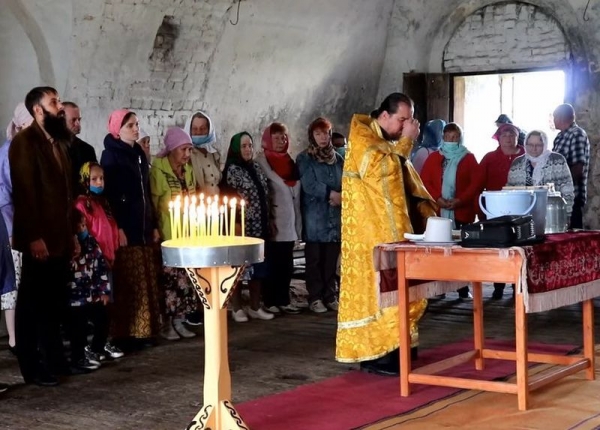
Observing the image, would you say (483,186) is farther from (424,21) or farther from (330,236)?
(424,21)

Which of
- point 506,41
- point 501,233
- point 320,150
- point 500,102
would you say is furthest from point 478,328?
point 500,102

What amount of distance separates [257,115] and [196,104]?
3.27 feet

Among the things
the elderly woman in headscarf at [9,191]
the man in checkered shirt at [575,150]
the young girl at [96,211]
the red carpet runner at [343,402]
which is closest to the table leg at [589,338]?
the red carpet runner at [343,402]

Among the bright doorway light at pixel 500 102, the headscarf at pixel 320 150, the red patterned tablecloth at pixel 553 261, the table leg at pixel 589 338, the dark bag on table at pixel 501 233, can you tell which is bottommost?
the table leg at pixel 589 338

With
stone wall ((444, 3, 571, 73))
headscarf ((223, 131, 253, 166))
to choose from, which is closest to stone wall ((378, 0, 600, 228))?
stone wall ((444, 3, 571, 73))

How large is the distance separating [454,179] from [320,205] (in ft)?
4.25

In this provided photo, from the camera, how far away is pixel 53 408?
4.70 meters

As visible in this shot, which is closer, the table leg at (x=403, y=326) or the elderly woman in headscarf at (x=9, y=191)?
the table leg at (x=403, y=326)

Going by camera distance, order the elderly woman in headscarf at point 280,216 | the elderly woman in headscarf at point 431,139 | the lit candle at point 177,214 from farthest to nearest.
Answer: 1. the elderly woman in headscarf at point 431,139
2. the elderly woman in headscarf at point 280,216
3. the lit candle at point 177,214

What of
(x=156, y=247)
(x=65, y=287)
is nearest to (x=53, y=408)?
(x=65, y=287)

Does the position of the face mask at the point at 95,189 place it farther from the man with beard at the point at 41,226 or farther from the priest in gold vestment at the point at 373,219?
the priest in gold vestment at the point at 373,219

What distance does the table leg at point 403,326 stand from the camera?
15.2 feet

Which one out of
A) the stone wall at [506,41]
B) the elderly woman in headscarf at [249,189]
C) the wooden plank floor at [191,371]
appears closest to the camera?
the wooden plank floor at [191,371]

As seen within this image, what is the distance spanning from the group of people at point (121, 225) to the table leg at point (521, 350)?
2.39m
